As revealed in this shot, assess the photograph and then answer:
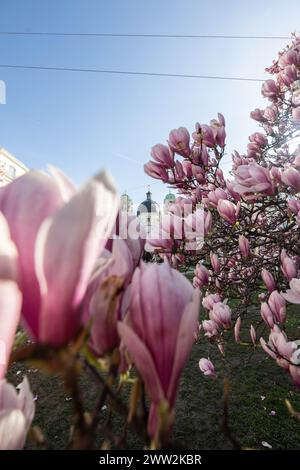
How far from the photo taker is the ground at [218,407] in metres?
3.09

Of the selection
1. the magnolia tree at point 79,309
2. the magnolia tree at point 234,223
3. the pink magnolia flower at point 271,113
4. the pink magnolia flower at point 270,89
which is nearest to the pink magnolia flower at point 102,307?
the magnolia tree at point 79,309

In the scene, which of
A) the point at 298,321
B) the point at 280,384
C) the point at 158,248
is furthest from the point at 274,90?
the point at 298,321

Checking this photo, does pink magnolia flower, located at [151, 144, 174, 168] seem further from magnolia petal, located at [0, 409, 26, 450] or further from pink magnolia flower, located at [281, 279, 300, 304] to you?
magnolia petal, located at [0, 409, 26, 450]

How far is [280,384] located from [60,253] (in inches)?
184

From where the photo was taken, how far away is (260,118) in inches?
147

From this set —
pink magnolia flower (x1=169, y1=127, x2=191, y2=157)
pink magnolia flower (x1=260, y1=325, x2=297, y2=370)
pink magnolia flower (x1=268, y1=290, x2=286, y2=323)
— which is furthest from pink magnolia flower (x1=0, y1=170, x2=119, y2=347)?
pink magnolia flower (x1=169, y1=127, x2=191, y2=157)

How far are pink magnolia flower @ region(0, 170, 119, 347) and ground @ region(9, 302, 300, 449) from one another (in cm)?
284

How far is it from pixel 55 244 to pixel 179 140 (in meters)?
2.09

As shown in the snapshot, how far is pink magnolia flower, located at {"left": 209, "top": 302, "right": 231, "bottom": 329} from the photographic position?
6.97ft

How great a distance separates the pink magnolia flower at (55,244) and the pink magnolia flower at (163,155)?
1958mm

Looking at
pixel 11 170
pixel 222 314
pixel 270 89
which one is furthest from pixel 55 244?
pixel 11 170

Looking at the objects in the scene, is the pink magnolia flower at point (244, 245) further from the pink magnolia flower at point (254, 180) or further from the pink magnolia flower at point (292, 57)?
the pink magnolia flower at point (292, 57)

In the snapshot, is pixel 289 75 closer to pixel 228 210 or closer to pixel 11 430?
pixel 228 210
